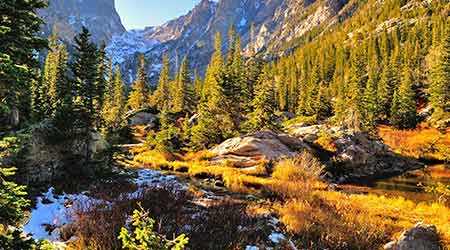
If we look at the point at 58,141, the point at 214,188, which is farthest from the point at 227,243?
the point at 58,141

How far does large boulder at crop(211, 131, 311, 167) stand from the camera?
90.6 ft

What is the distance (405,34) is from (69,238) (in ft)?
433

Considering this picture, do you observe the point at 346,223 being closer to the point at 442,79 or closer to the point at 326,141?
the point at 326,141

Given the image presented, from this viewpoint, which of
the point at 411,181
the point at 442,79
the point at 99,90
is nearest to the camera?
the point at 411,181

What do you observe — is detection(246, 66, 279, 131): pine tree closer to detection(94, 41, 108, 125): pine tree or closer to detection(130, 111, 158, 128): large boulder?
detection(94, 41, 108, 125): pine tree

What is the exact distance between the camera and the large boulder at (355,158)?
106 feet

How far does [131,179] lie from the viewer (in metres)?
17.1

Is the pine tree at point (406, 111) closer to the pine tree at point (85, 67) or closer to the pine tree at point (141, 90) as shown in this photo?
the pine tree at point (141, 90)

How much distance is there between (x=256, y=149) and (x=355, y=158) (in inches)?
490

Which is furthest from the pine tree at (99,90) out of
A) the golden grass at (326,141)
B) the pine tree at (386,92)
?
the pine tree at (386,92)

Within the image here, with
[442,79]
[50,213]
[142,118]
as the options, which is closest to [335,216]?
[50,213]

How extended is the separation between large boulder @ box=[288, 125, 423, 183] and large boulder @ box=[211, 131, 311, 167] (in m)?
4.24

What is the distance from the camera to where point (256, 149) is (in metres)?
28.2

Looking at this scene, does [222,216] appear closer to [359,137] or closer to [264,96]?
[264,96]
